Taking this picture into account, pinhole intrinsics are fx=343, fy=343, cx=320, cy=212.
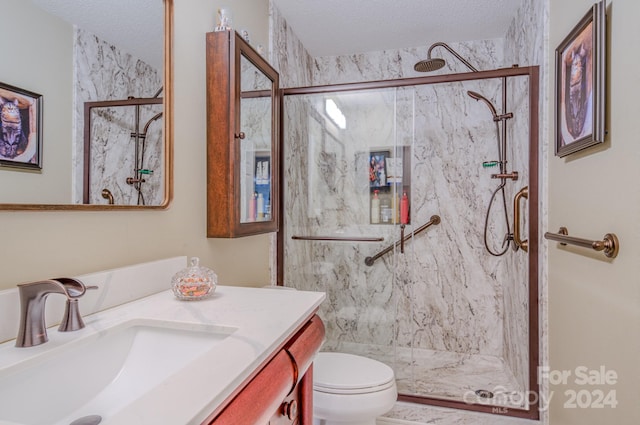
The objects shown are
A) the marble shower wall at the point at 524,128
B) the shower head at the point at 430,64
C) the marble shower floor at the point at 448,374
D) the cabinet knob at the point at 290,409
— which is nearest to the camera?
the cabinet knob at the point at 290,409

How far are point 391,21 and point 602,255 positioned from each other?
78.4 inches

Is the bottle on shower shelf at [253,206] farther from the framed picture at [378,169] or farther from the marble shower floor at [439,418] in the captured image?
the marble shower floor at [439,418]

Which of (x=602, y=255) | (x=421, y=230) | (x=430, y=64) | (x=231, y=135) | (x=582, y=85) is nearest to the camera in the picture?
(x=602, y=255)

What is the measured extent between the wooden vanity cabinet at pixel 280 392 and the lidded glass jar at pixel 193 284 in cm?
32

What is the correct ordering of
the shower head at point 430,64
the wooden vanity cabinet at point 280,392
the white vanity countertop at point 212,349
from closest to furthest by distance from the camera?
the white vanity countertop at point 212,349, the wooden vanity cabinet at point 280,392, the shower head at point 430,64

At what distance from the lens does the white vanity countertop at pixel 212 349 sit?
1.50 feet

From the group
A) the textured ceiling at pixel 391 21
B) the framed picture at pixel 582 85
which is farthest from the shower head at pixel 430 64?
the framed picture at pixel 582 85

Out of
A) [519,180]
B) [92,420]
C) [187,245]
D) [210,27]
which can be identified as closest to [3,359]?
[92,420]

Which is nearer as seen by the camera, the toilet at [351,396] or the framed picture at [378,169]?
the toilet at [351,396]

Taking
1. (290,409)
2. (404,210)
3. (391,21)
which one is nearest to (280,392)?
(290,409)

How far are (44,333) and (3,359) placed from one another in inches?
3.2

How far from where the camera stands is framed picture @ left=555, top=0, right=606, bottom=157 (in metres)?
1.11

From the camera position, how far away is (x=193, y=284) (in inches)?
39.4

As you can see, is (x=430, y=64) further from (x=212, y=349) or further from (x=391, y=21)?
(x=212, y=349)
